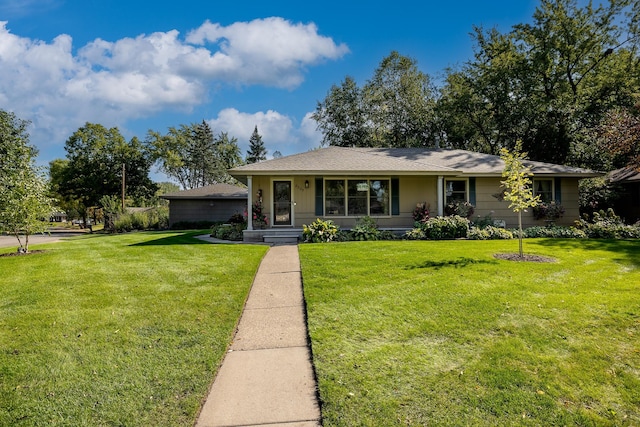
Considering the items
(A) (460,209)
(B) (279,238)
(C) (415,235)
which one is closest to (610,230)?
(A) (460,209)

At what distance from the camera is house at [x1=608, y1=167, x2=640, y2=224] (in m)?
16.5

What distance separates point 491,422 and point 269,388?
177 centimetres

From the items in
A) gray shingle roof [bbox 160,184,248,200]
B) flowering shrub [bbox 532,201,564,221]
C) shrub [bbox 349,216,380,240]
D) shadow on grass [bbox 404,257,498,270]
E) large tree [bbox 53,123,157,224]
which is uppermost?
large tree [bbox 53,123,157,224]

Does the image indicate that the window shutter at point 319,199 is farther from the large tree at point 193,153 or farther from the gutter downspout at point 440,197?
the large tree at point 193,153

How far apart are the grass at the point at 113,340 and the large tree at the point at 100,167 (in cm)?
2950

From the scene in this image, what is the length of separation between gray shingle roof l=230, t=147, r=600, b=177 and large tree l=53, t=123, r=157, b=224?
26232mm

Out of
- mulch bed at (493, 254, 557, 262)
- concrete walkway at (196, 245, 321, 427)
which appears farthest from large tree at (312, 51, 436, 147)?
concrete walkway at (196, 245, 321, 427)

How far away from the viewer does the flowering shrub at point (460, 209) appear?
1356cm

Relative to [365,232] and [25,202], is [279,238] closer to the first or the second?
[365,232]

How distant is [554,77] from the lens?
850 inches

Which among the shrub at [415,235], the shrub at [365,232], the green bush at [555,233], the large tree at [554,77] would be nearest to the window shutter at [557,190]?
the green bush at [555,233]

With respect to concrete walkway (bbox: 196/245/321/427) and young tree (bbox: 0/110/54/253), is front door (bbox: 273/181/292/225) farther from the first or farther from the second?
concrete walkway (bbox: 196/245/321/427)

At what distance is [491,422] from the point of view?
251 centimetres

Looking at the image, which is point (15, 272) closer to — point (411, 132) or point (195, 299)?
point (195, 299)
